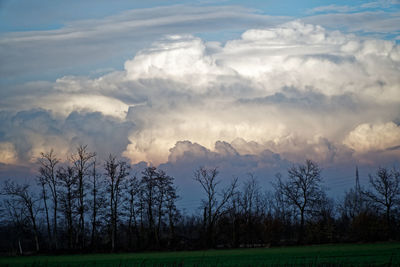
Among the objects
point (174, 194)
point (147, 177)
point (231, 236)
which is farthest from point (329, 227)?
point (147, 177)

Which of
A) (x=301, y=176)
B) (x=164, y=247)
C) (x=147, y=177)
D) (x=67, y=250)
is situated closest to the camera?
(x=67, y=250)

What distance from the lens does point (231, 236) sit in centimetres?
8462

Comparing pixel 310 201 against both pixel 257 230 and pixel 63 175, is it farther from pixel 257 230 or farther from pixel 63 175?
pixel 63 175

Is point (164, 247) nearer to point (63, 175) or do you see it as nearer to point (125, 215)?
point (125, 215)

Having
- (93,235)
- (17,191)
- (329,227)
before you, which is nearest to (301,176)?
(329,227)

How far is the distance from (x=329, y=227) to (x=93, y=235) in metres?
38.4

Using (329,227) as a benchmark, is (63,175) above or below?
above

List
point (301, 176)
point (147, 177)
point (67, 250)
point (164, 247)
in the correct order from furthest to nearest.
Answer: point (301, 176), point (147, 177), point (164, 247), point (67, 250)

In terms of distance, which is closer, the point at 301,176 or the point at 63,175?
the point at 63,175

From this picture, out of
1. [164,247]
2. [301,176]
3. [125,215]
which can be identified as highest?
[301,176]

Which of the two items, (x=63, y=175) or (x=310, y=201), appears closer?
(x=63, y=175)

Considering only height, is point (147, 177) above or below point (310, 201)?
above

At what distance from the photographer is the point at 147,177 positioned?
82.1 meters

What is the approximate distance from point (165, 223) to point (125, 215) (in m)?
7.12
